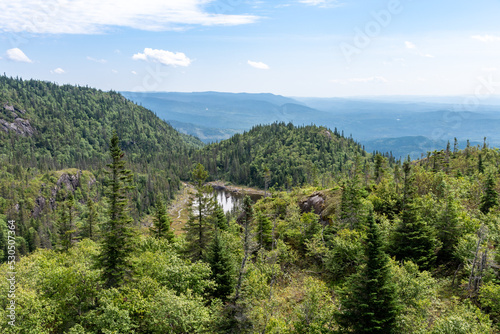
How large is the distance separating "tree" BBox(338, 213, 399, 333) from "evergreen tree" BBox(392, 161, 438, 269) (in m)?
13.6

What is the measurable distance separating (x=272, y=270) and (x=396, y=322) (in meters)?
13.9

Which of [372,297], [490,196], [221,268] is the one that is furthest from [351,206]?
[490,196]

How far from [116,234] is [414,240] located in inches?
1320

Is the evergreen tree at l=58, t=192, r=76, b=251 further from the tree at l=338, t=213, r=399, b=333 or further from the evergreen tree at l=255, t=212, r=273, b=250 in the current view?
the tree at l=338, t=213, r=399, b=333

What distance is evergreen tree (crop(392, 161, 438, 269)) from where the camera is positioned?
3416 cm

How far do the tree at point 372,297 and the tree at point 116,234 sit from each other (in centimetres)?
2223

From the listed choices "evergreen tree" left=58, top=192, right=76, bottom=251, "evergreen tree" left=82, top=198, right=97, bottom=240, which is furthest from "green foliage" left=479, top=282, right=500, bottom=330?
"evergreen tree" left=58, top=192, right=76, bottom=251

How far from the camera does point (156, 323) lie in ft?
77.9

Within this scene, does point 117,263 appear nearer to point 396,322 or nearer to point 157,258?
point 157,258

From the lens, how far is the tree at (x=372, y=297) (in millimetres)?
22375

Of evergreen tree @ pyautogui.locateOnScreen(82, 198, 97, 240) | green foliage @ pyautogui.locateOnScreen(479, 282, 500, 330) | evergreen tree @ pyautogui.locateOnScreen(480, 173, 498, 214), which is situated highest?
evergreen tree @ pyautogui.locateOnScreen(480, 173, 498, 214)

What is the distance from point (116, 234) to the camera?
31422mm

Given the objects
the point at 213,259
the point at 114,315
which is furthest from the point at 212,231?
the point at 114,315

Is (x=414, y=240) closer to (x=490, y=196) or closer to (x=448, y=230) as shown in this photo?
(x=448, y=230)
